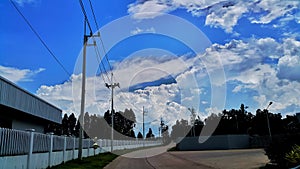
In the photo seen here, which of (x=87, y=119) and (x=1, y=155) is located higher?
(x=87, y=119)

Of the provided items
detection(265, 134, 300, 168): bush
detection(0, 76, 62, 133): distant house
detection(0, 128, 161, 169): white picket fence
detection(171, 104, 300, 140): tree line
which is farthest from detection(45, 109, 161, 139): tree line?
detection(265, 134, 300, 168): bush

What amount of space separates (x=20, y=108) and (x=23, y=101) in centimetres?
63

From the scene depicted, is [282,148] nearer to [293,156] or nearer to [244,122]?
[293,156]

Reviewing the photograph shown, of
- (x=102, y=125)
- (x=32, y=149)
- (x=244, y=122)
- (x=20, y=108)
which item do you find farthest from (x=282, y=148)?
(x=102, y=125)

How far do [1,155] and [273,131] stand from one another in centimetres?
6522

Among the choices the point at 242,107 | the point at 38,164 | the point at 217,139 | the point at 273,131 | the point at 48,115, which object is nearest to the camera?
the point at 38,164

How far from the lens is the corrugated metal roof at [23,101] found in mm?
16188

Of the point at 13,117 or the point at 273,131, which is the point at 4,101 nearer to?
the point at 13,117

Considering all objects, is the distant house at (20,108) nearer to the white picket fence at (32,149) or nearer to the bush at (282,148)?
the white picket fence at (32,149)

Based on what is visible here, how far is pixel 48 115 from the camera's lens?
2614 centimetres

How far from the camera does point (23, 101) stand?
19.3 metres

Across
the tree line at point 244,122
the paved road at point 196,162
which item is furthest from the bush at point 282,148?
the tree line at point 244,122

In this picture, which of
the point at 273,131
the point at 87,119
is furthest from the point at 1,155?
the point at 87,119

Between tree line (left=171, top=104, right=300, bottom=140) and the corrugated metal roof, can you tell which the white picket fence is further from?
tree line (left=171, top=104, right=300, bottom=140)
